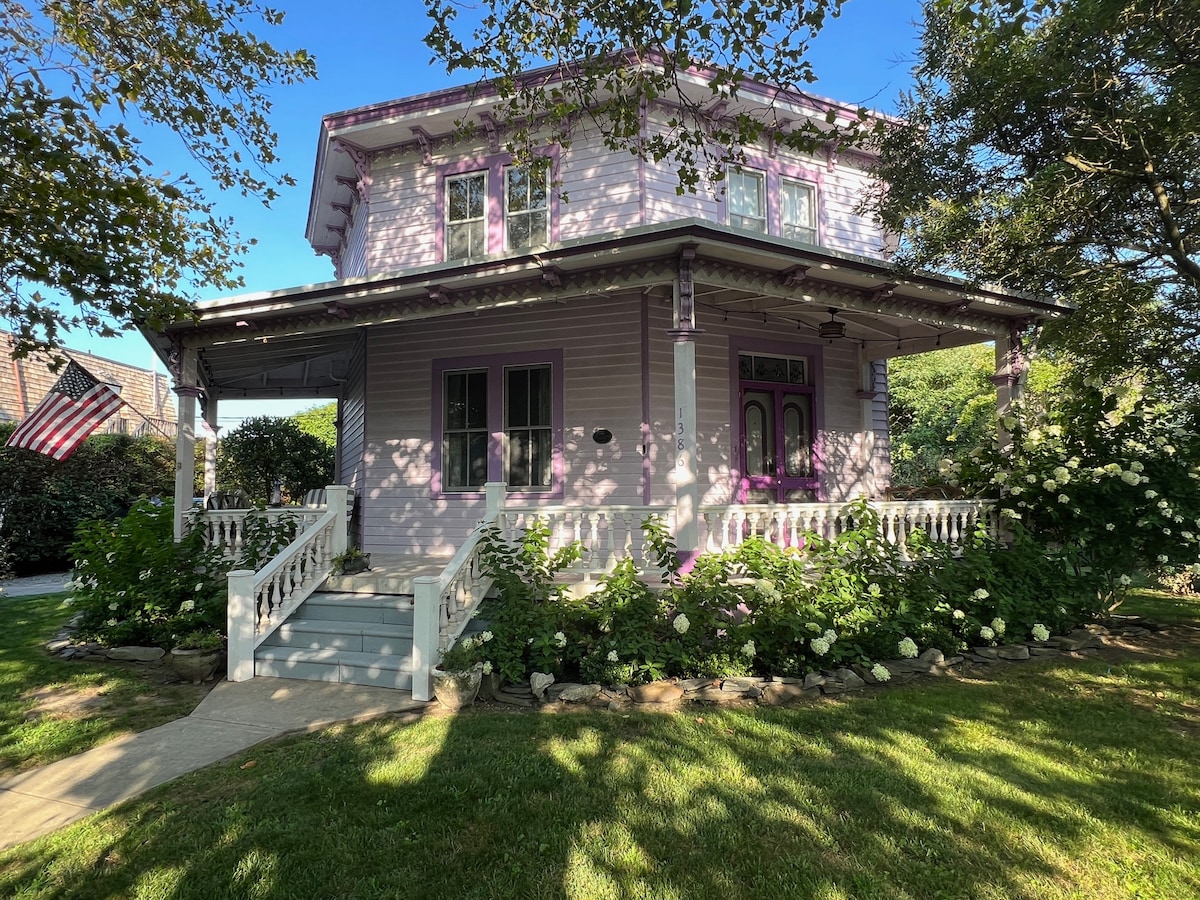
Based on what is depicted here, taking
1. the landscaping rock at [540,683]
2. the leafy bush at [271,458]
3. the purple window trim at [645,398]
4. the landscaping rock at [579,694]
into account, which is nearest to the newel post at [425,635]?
the landscaping rock at [540,683]

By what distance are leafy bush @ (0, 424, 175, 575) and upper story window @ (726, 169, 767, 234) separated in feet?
40.2

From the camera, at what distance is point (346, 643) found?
5.77 meters

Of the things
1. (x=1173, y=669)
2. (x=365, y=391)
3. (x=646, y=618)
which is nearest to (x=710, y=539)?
(x=646, y=618)

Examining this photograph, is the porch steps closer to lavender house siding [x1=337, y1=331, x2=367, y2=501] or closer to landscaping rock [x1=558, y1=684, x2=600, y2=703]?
landscaping rock [x1=558, y1=684, x2=600, y2=703]

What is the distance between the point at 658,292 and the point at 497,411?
8.32 feet

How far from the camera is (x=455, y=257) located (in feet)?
29.9

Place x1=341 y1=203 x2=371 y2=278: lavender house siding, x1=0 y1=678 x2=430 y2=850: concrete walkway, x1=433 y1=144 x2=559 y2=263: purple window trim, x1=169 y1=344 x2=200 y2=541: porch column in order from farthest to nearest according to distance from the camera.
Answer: x1=341 y1=203 x2=371 y2=278: lavender house siding < x1=433 y1=144 x2=559 y2=263: purple window trim < x1=169 y1=344 x2=200 y2=541: porch column < x1=0 y1=678 x2=430 y2=850: concrete walkway

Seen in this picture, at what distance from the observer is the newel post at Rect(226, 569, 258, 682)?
5648 millimetres

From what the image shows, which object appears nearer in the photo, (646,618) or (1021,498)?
(646,618)

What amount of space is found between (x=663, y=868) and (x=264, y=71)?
26.9 ft

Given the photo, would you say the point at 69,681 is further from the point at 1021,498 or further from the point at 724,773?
the point at 1021,498

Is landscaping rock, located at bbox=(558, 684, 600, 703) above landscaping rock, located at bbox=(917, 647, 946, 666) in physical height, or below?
below

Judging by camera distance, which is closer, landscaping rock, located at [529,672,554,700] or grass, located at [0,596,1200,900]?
grass, located at [0,596,1200,900]

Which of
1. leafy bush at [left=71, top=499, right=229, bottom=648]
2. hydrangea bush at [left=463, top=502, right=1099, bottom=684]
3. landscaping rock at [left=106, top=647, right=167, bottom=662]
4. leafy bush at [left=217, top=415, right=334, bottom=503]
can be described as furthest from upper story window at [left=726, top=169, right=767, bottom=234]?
leafy bush at [left=217, top=415, right=334, bottom=503]
